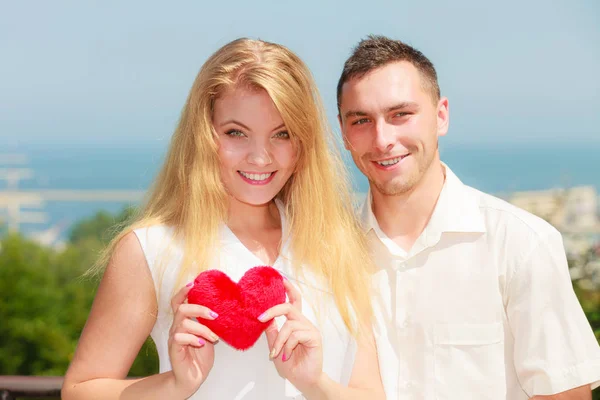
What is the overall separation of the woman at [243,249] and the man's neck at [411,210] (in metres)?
0.17

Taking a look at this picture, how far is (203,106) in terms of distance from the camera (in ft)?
7.34

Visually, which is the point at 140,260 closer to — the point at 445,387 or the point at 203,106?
the point at 203,106

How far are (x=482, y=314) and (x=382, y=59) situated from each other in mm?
855

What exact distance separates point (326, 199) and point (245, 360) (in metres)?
0.55

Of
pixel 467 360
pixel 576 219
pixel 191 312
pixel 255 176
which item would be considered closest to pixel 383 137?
pixel 255 176

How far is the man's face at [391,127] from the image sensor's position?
8.18 feet

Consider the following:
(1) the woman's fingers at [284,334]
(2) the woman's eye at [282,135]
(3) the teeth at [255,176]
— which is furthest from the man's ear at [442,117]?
(1) the woman's fingers at [284,334]

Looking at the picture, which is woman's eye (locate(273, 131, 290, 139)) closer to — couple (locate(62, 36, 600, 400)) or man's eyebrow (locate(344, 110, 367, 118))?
couple (locate(62, 36, 600, 400))

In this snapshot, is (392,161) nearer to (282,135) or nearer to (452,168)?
(282,135)

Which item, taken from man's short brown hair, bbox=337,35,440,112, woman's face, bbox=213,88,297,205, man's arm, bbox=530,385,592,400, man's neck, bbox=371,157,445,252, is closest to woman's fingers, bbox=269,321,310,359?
woman's face, bbox=213,88,297,205

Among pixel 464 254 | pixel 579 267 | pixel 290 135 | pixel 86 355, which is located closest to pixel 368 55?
pixel 290 135

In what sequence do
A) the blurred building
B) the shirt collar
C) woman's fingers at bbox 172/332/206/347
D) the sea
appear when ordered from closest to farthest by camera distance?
woman's fingers at bbox 172/332/206/347 < the shirt collar < the sea < the blurred building

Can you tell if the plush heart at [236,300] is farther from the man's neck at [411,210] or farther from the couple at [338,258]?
the man's neck at [411,210]

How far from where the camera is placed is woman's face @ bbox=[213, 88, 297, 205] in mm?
2188
